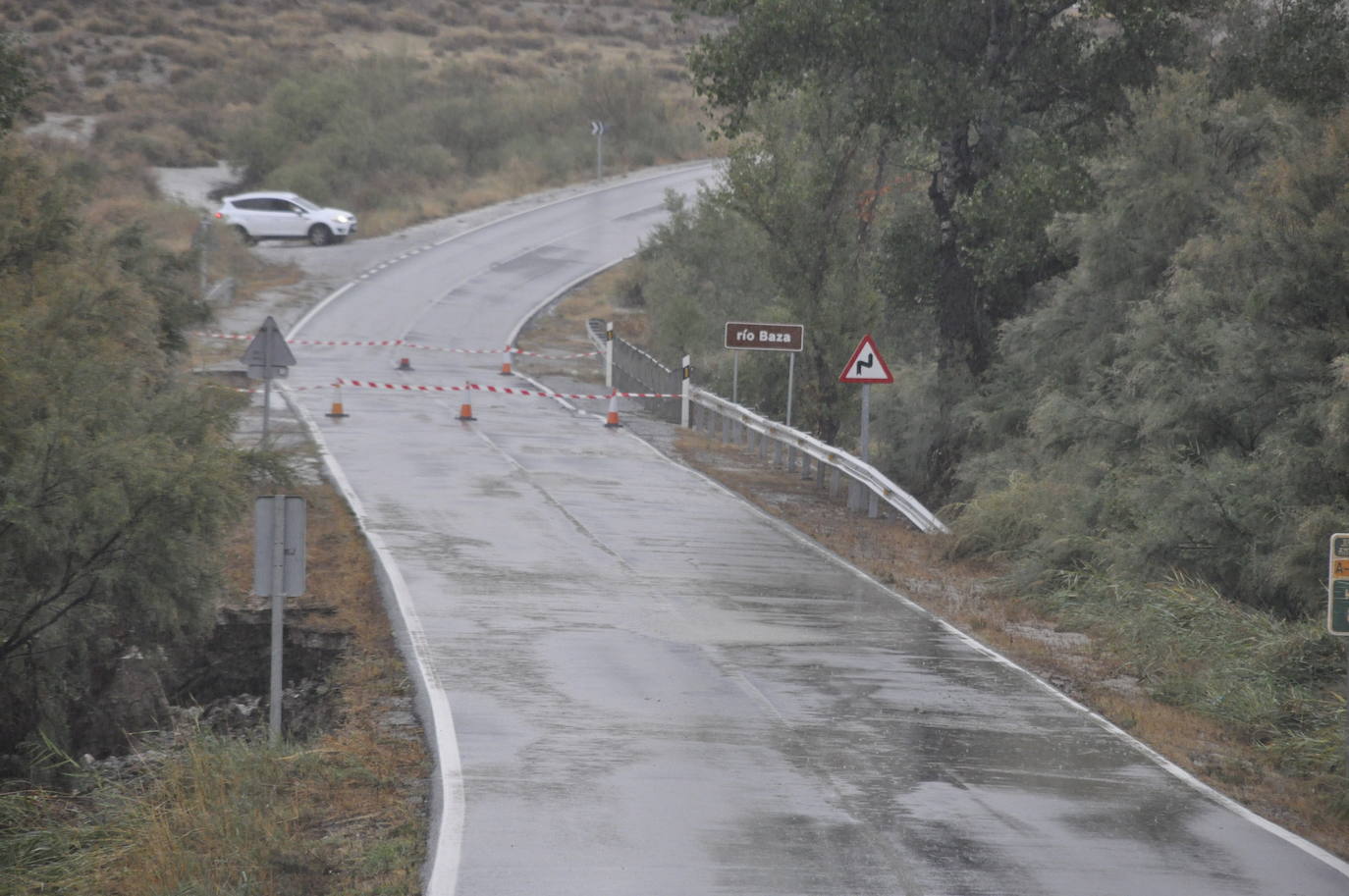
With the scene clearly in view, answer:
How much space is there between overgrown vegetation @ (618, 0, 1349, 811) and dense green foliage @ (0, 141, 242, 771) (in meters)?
8.65

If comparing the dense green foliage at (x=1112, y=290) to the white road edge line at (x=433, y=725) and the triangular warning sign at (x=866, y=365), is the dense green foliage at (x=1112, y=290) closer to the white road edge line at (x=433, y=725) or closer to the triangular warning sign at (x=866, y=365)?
the triangular warning sign at (x=866, y=365)

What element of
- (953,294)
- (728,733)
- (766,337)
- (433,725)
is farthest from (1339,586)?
(953,294)

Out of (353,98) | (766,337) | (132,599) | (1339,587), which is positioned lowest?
(132,599)

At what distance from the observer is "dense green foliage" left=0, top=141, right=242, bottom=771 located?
1291 centimetres

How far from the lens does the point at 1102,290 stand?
24188 mm

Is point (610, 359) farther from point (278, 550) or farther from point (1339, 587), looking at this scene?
point (1339, 587)

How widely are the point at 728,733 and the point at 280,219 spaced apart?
1847 inches

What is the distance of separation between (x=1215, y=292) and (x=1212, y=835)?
10758mm

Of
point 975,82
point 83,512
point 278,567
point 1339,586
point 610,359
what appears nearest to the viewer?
point 1339,586

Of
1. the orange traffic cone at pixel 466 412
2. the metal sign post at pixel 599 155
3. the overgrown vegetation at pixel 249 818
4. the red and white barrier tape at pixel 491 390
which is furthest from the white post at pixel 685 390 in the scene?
the metal sign post at pixel 599 155

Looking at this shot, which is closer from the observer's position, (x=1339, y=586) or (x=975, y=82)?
(x=1339, y=586)

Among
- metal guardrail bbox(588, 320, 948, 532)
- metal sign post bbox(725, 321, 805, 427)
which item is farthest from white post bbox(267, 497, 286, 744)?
metal sign post bbox(725, 321, 805, 427)

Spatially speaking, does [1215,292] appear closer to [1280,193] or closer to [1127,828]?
[1280,193]

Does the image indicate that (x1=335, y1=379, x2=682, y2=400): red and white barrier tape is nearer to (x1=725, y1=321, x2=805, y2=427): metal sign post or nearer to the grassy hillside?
(x1=725, y1=321, x2=805, y2=427): metal sign post
